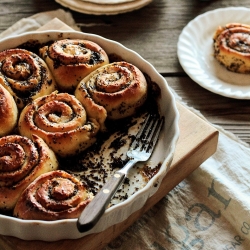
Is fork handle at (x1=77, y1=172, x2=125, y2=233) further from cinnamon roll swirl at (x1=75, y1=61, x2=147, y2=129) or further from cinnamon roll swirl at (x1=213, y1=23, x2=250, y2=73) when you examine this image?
cinnamon roll swirl at (x1=213, y1=23, x2=250, y2=73)

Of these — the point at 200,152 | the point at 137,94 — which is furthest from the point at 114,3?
the point at 200,152

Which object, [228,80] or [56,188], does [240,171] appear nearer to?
[228,80]

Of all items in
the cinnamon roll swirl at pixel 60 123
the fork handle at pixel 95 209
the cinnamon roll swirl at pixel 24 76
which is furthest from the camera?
the cinnamon roll swirl at pixel 24 76

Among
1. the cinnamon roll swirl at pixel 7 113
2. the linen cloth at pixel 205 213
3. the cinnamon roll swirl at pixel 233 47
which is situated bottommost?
the linen cloth at pixel 205 213

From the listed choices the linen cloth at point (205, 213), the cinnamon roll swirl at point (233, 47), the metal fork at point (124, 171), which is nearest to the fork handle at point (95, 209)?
the metal fork at point (124, 171)

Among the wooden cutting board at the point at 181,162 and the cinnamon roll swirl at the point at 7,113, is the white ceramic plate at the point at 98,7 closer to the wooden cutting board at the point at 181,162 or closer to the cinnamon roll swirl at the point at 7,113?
the wooden cutting board at the point at 181,162

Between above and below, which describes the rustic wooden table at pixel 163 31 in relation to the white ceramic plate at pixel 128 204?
below

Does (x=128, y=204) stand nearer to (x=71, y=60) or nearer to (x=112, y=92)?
(x=112, y=92)
